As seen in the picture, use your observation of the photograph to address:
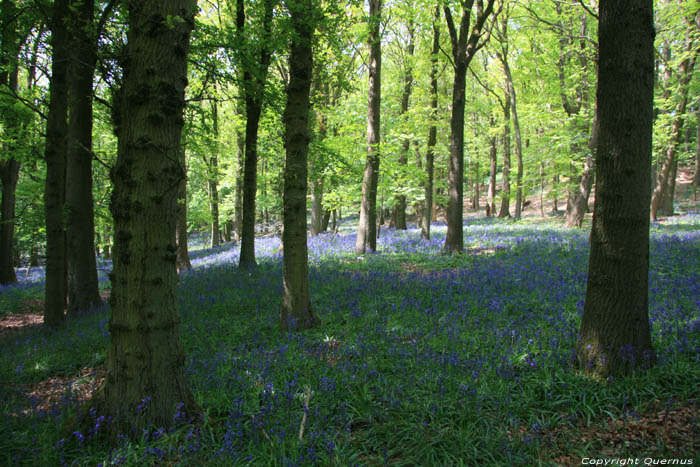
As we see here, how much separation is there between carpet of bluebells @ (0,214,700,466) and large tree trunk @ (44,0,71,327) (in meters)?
0.64

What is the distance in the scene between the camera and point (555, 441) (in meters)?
2.82

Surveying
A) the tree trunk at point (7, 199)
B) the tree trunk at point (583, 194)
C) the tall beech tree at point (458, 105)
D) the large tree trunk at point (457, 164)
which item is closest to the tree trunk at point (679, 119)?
the tree trunk at point (583, 194)

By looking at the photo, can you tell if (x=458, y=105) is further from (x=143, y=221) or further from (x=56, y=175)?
(x=56, y=175)

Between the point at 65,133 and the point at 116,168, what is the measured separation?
19.7 feet

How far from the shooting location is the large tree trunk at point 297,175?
5.66 metres

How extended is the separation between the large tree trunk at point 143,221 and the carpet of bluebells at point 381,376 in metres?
0.29

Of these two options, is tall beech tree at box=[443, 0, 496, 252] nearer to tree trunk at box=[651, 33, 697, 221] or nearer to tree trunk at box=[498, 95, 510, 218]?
tree trunk at box=[651, 33, 697, 221]

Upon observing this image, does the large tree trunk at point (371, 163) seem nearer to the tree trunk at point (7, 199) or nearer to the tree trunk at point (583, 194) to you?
the tree trunk at point (583, 194)

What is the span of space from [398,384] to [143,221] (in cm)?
292

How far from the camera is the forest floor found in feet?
8.97

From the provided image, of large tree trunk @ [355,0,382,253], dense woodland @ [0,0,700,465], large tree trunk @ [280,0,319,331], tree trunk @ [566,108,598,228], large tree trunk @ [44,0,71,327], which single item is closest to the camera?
dense woodland @ [0,0,700,465]

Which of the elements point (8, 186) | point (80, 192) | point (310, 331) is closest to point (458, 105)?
point (310, 331)

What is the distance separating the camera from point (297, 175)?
18.6 feet

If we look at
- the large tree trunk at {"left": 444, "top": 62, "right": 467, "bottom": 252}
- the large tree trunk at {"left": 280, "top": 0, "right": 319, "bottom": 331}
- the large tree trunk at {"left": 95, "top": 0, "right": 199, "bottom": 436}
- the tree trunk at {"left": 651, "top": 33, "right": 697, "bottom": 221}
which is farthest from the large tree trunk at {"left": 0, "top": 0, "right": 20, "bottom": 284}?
the tree trunk at {"left": 651, "top": 33, "right": 697, "bottom": 221}
